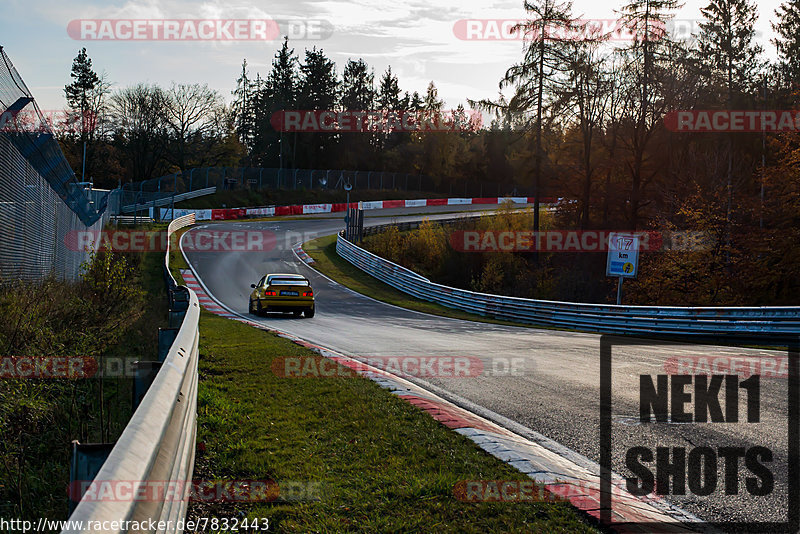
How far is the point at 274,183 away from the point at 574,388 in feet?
220

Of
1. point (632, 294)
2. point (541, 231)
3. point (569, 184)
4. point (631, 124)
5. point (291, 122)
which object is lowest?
point (632, 294)

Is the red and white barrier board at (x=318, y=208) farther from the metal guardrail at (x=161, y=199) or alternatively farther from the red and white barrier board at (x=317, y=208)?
the metal guardrail at (x=161, y=199)

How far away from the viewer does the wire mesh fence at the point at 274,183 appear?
57.6 metres

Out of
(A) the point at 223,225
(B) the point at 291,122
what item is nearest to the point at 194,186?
(A) the point at 223,225

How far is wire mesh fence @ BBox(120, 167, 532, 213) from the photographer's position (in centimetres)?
5760

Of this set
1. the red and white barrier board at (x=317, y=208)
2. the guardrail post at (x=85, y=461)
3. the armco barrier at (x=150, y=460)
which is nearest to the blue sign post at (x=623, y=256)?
the armco barrier at (x=150, y=460)

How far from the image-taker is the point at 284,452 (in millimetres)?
5359

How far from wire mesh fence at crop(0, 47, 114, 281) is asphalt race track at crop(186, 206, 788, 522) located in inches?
231

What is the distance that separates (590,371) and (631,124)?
4246 cm

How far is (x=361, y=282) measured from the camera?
126ft

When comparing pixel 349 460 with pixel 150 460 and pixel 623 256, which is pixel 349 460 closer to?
pixel 150 460

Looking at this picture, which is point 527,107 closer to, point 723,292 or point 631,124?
point 631,124

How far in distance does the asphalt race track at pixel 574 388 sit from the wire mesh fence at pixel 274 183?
108 ft

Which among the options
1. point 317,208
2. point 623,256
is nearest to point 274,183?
point 317,208
